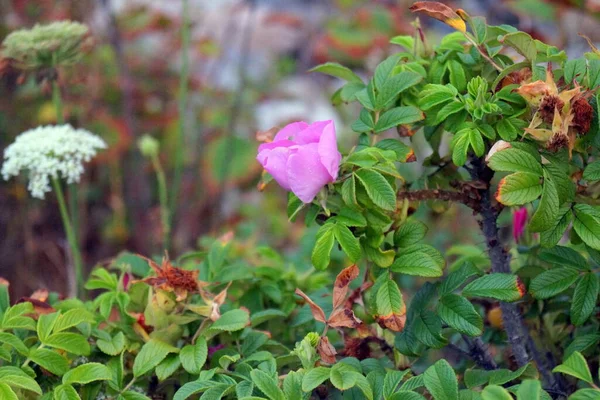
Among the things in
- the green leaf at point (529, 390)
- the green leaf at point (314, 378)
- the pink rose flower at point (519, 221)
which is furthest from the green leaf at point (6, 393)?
the pink rose flower at point (519, 221)

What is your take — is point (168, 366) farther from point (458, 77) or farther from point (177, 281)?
point (458, 77)

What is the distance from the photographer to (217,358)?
96 cm

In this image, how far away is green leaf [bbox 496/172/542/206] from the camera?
79 centimetres

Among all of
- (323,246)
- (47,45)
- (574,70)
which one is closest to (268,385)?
(323,246)

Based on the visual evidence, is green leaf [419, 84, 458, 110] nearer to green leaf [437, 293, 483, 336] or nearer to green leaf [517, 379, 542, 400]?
green leaf [437, 293, 483, 336]

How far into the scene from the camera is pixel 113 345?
37.4 inches

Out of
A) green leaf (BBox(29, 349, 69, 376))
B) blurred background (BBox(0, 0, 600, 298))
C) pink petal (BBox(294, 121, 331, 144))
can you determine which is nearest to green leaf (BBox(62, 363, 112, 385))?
green leaf (BBox(29, 349, 69, 376))

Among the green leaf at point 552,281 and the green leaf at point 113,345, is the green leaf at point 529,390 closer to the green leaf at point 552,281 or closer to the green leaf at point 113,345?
the green leaf at point 552,281

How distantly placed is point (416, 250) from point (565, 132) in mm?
219

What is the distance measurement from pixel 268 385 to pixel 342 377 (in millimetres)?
78

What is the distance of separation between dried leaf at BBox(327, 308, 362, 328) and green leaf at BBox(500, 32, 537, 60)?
359mm

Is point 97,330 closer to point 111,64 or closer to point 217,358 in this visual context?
point 217,358

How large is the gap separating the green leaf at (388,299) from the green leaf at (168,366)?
0.84 feet

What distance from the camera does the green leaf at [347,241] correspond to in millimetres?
842
